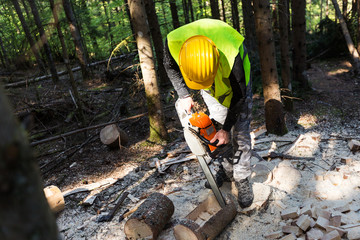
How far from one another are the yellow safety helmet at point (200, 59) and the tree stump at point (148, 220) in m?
1.45

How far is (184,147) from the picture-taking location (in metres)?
5.18

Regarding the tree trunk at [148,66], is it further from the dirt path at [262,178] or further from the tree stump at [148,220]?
the tree stump at [148,220]

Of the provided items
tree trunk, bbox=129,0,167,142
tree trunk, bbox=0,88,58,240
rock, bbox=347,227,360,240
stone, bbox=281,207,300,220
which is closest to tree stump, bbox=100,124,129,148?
tree trunk, bbox=129,0,167,142

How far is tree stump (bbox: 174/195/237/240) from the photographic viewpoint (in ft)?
8.20

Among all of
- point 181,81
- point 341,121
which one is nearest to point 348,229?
point 181,81

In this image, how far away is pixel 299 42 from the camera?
22.9ft

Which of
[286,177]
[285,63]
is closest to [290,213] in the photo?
[286,177]

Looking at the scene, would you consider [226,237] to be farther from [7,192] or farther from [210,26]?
[7,192]

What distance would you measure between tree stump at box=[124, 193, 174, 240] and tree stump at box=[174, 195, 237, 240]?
0.25 m

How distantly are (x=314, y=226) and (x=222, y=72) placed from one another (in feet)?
5.88

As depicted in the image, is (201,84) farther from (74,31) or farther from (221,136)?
(74,31)

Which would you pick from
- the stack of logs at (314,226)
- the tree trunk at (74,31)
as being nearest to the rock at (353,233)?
the stack of logs at (314,226)

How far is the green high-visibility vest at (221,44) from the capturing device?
8.38ft

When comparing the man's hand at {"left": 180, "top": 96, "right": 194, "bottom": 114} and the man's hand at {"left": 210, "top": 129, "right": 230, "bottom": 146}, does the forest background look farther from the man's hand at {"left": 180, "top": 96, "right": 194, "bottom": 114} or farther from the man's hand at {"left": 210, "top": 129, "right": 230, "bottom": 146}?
the man's hand at {"left": 210, "top": 129, "right": 230, "bottom": 146}
